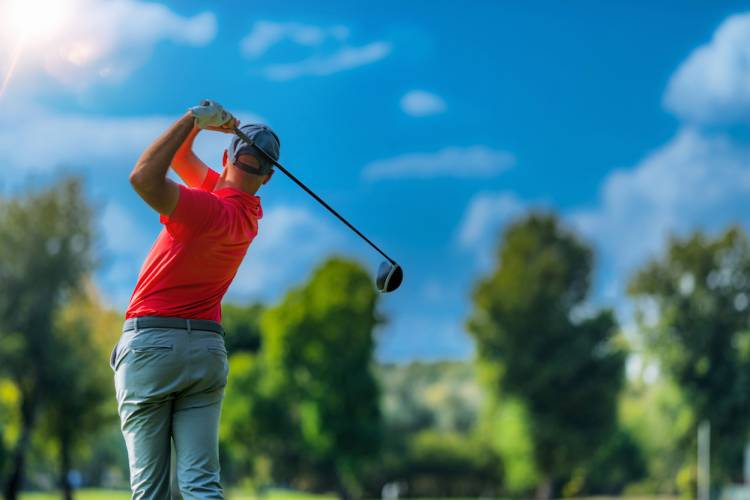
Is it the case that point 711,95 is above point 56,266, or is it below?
above

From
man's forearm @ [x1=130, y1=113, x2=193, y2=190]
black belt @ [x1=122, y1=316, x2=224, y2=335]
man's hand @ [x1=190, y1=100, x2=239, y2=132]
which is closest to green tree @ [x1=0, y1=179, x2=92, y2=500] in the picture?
black belt @ [x1=122, y1=316, x2=224, y2=335]

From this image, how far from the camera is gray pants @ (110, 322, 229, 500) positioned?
4332 mm

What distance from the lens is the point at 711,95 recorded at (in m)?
90.0

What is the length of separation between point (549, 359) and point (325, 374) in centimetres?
971

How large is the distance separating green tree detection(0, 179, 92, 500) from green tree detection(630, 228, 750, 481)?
78.2 feet

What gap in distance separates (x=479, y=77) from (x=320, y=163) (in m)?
23.2

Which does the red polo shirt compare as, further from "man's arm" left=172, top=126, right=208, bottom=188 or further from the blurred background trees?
the blurred background trees

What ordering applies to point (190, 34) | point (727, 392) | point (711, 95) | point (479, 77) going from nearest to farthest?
point (727, 392), point (190, 34), point (711, 95), point (479, 77)

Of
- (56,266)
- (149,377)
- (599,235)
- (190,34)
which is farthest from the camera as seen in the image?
(190,34)

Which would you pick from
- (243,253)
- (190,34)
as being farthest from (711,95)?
(243,253)

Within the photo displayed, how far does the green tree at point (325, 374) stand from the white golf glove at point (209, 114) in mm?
36800

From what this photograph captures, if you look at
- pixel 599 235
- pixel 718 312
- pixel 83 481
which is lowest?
pixel 83 481

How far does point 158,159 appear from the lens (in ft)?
13.1

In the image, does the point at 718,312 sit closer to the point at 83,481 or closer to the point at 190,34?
the point at 83,481
